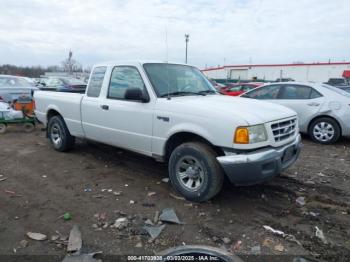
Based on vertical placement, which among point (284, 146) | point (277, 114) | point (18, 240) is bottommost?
point (18, 240)

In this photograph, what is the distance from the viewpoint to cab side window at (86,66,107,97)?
5816 mm

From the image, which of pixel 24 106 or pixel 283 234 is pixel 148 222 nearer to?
pixel 283 234

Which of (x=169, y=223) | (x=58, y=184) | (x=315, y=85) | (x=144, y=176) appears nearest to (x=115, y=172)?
(x=144, y=176)

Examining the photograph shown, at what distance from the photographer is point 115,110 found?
17.6 ft

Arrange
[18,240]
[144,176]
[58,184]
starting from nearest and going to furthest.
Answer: [18,240] < [58,184] < [144,176]

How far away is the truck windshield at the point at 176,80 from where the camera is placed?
499 centimetres

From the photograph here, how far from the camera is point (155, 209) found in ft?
14.3

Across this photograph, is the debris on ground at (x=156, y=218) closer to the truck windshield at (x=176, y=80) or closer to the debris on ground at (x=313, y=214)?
the truck windshield at (x=176, y=80)

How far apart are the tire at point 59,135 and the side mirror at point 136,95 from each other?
102 inches

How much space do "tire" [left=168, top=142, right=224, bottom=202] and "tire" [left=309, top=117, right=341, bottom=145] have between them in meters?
5.08

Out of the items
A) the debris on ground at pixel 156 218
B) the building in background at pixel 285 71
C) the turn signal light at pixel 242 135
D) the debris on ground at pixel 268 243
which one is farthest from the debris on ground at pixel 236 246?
the building in background at pixel 285 71

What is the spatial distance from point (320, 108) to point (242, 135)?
16.9 feet

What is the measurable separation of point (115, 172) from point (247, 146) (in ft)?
9.08

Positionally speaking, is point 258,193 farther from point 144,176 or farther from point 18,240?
point 18,240
